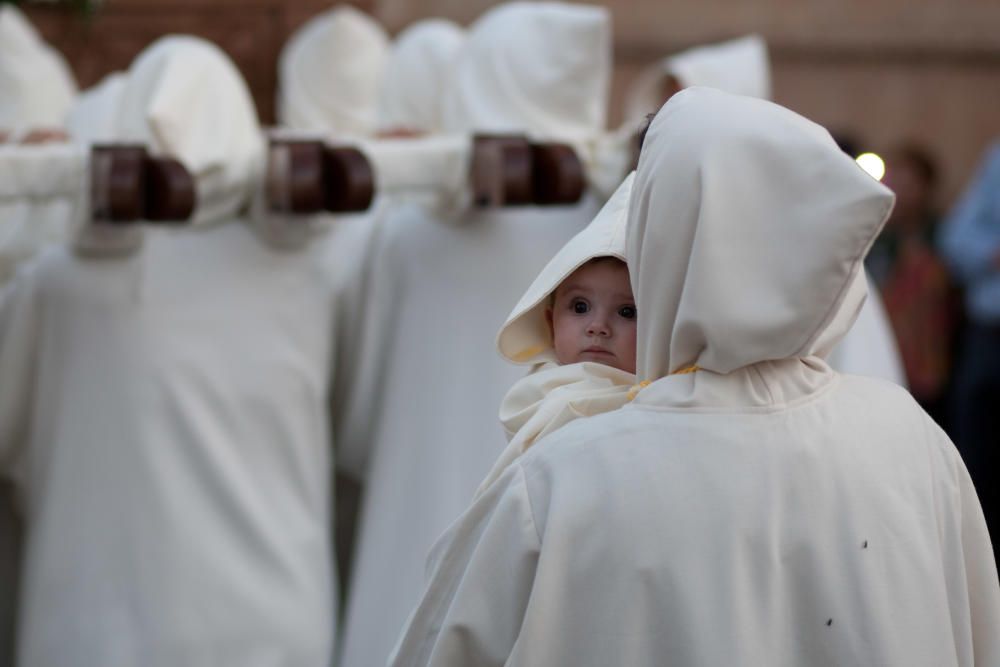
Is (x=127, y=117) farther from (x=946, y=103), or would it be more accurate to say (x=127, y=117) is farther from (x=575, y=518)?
(x=946, y=103)

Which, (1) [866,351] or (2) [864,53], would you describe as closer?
(1) [866,351]

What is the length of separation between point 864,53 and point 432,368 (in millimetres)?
5893

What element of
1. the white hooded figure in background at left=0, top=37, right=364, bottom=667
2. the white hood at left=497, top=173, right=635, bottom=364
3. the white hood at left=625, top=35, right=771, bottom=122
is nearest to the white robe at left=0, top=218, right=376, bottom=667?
the white hooded figure in background at left=0, top=37, right=364, bottom=667

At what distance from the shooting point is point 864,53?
10641mm

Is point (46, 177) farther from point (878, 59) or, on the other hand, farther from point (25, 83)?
point (878, 59)

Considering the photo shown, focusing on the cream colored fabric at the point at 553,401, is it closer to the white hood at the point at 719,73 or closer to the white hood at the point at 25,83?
the white hood at the point at 719,73

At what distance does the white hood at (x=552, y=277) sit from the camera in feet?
8.44

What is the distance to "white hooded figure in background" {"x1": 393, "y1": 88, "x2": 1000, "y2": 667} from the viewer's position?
2223 mm

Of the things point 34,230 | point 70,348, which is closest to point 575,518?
point 70,348

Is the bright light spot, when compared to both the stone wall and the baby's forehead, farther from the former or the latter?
the stone wall

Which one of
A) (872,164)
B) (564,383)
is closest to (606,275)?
(564,383)

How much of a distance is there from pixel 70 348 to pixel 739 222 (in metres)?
3.36

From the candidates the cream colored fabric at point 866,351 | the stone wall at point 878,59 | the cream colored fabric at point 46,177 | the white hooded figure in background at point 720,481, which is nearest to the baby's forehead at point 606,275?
the white hooded figure in background at point 720,481

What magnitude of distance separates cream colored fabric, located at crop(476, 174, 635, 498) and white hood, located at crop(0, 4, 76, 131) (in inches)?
228
